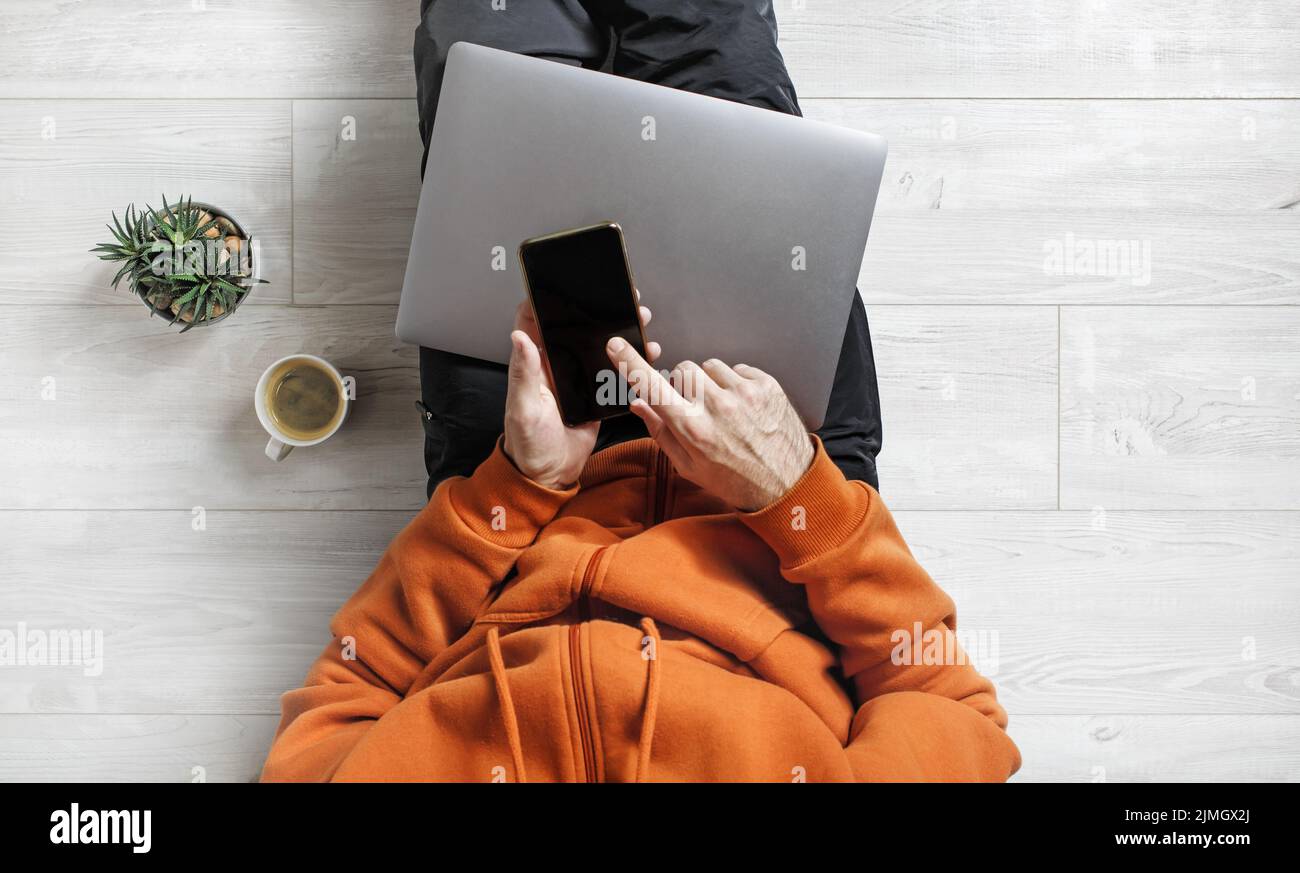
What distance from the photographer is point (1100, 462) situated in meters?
1.02

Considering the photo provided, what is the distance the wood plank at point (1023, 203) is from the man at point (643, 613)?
230mm

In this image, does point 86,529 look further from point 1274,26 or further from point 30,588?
point 1274,26

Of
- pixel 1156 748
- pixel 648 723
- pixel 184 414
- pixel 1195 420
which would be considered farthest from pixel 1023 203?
pixel 184 414

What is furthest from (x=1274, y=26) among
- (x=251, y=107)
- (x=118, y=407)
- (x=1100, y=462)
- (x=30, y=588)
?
(x=30, y=588)

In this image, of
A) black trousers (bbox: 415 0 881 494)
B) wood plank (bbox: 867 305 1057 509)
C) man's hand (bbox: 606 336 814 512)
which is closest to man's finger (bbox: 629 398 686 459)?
man's hand (bbox: 606 336 814 512)

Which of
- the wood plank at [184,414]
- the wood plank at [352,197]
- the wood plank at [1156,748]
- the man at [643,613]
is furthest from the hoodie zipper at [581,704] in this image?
the wood plank at [1156,748]

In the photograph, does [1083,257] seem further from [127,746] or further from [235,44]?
[127,746]

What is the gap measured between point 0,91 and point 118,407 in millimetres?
446

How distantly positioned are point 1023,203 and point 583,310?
659mm

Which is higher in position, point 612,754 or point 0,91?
point 0,91

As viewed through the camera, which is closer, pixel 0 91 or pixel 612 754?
pixel 612 754

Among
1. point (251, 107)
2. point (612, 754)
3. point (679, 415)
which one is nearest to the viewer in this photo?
point (612, 754)

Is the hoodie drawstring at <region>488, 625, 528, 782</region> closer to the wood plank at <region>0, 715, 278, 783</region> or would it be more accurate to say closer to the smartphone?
the smartphone

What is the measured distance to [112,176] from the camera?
1008 mm
